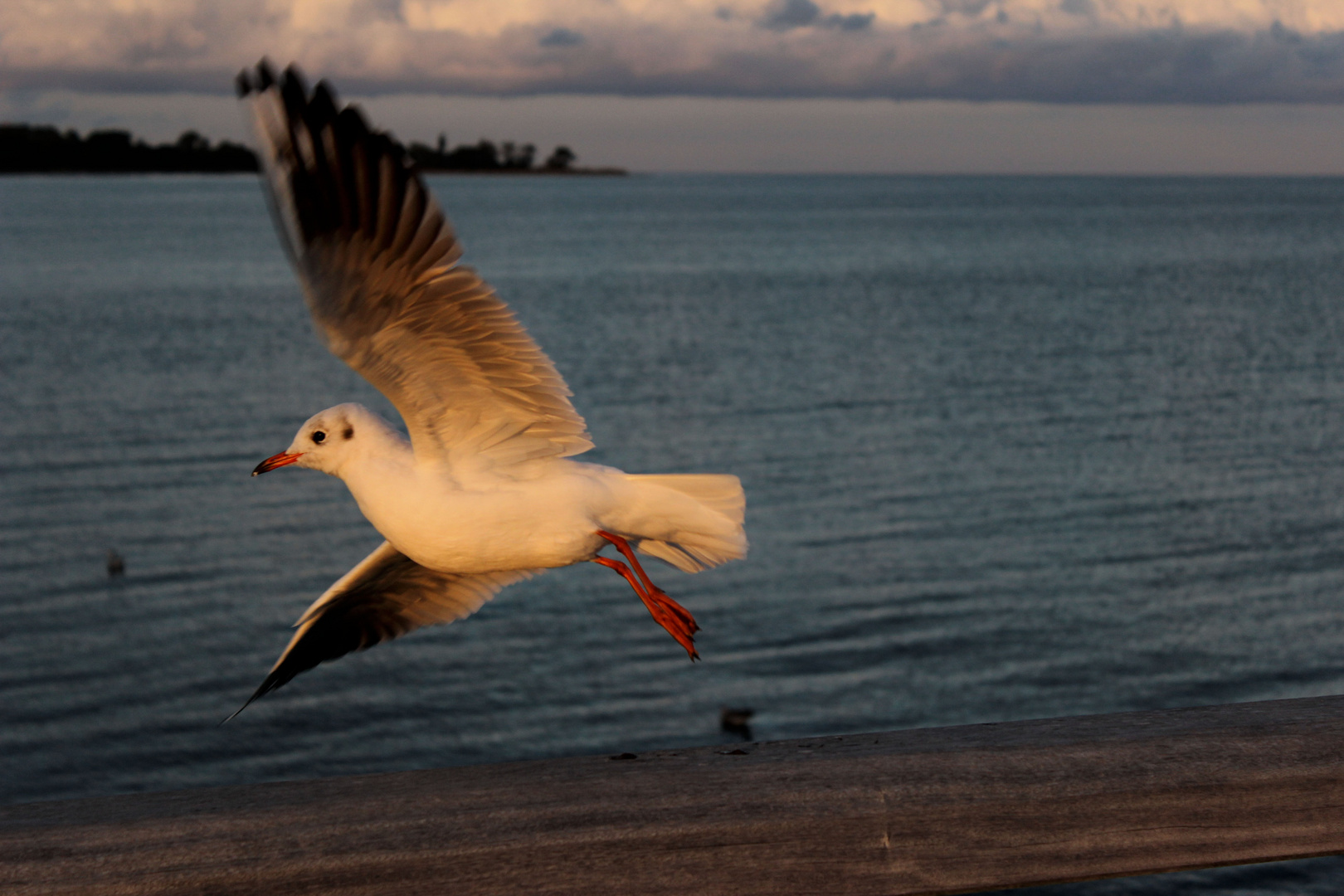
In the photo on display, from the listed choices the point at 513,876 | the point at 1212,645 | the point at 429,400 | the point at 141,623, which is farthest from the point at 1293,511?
the point at 513,876

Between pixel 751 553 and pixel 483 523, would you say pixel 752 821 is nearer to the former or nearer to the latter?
pixel 483 523

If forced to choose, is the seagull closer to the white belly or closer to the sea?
the white belly

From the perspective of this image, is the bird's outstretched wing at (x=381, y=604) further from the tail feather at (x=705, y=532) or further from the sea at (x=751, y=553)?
the sea at (x=751, y=553)

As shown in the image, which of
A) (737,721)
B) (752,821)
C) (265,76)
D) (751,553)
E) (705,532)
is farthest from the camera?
(751,553)

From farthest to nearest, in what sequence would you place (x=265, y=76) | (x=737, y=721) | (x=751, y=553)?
(x=751, y=553) → (x=737, y=721) → (x=265, y=76)

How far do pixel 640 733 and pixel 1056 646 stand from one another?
13.4 feet

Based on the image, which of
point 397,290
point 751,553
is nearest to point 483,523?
point 397,290

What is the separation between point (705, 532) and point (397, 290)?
1280 mm

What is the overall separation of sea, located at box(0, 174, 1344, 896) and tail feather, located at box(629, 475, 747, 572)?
1.13 meters

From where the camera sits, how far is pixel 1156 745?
6.30 ft

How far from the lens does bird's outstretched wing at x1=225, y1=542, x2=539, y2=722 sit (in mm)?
3721

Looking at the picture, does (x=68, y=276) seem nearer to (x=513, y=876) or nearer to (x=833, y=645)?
(x=833, y=645)

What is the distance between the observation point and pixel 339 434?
356 cm

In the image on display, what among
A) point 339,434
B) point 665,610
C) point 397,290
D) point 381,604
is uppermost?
point 397,290
